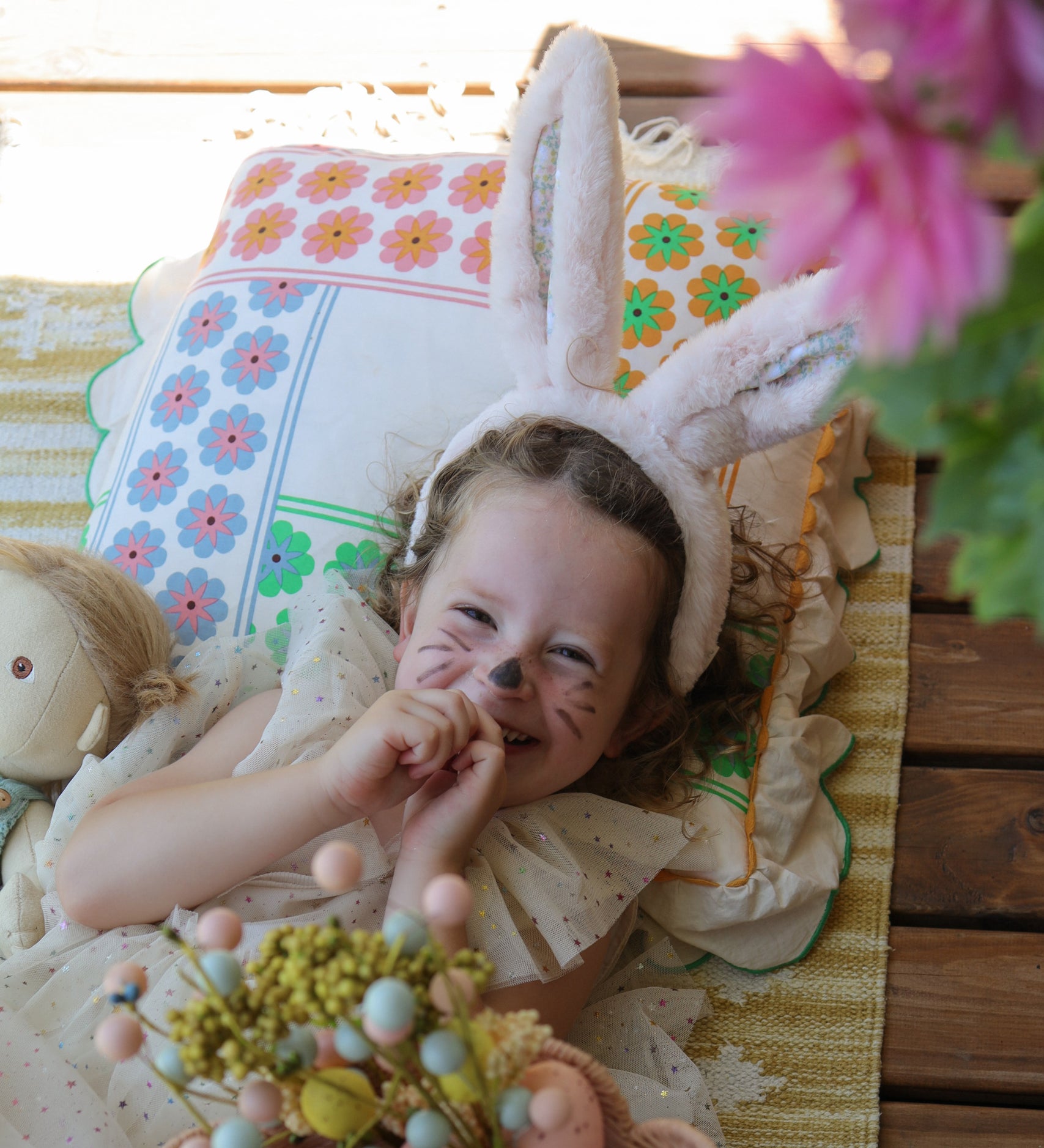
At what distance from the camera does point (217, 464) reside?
1.17 m

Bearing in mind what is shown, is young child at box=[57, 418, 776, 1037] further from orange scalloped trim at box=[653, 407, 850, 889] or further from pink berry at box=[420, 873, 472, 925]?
pink berry at box=[420, 873, 472, 925]

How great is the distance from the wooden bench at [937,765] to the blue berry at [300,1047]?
580 mm

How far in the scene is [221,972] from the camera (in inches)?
14.9

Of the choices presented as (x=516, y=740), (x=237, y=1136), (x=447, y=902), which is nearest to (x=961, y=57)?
(x=447, y=902)

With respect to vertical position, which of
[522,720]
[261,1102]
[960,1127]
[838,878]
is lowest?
[960,1127]

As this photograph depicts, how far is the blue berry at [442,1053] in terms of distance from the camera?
354mm

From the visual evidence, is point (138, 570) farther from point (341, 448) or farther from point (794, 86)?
point (794, 86)

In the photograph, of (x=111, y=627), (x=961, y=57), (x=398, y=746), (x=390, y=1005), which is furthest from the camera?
(x=111, y=627)

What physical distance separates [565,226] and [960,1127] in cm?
85

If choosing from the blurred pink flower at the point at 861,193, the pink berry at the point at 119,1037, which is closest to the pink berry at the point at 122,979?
the pink berry at the point at 119,1037

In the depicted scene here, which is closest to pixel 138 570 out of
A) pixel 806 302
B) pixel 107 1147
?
pixel 107 1147

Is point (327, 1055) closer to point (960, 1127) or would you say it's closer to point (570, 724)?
point (570, 724)

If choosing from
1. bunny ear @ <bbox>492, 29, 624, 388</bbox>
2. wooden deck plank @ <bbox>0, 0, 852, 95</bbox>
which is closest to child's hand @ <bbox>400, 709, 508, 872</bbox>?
bunny ear @ <bbox>492, 29, 624, 388</bbox>

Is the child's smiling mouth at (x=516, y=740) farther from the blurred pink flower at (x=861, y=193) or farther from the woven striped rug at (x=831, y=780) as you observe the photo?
the blurred pink flower at (x=861, y=193)
